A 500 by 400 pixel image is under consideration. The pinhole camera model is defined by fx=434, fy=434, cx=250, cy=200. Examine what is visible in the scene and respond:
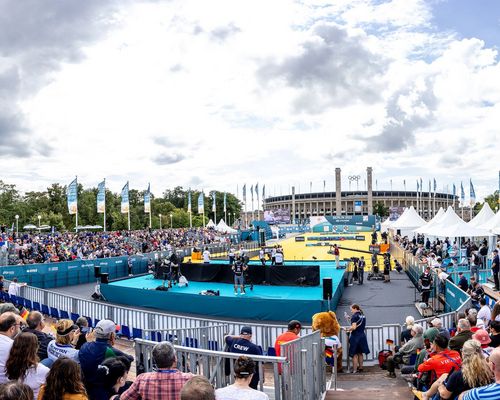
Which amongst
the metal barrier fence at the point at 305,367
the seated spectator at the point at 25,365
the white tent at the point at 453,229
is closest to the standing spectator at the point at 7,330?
the seated spectator at the point at 25,365

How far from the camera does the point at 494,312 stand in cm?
827

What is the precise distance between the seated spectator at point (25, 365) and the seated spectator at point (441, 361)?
467 cm

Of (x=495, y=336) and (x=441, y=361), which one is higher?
A: (x=495, y=336)

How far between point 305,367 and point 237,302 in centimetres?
1151

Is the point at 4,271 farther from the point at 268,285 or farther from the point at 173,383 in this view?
the point at 173,383

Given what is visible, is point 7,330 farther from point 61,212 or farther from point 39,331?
point 61,212

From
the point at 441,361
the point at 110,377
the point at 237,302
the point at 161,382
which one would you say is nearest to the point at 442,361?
the point at 441,361

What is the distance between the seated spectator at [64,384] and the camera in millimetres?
3678

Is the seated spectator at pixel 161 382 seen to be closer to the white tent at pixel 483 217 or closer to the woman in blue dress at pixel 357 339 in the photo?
the woman in blue dress at pixel 357 339

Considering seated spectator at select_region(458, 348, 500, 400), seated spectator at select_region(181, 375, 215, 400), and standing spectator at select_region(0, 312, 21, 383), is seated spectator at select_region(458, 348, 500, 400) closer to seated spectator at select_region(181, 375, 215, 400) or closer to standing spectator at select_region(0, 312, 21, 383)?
seated spectator at select_region(181, 375, 215, 400)

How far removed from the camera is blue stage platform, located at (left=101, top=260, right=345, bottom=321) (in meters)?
16.5

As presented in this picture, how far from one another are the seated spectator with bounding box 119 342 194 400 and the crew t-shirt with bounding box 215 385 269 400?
0.39 meters

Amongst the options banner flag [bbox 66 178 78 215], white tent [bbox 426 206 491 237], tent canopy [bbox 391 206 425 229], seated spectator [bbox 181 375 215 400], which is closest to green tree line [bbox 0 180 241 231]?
banner flag [bbox 66 178 78 215]

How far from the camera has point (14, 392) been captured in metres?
2.97
